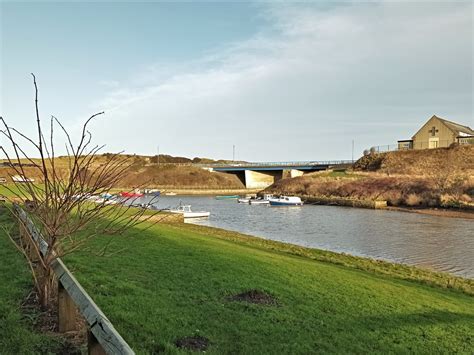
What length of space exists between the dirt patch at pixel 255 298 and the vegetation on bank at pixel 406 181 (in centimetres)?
4780

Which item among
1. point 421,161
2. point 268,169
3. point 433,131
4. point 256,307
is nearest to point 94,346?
point 256,307

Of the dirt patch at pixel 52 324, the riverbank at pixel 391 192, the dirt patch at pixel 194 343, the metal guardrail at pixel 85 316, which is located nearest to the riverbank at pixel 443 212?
the riverbank at pixel 391 192

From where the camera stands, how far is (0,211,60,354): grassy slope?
16.4 feet

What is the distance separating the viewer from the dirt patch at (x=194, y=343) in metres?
5.66

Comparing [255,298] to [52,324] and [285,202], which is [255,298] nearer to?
[52,324]

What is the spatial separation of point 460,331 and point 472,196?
166 ft

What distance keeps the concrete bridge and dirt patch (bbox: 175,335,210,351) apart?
10145cm

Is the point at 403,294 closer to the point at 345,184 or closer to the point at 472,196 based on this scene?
the point at 472,196

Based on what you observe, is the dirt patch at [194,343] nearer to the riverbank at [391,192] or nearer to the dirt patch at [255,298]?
the dirt patch at [255,298]

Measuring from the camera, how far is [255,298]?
8508 millimetres

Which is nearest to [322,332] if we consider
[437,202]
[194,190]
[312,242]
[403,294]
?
[403,294]

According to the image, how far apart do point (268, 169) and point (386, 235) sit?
88430 millimetres

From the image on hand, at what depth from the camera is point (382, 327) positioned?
785 centimetres

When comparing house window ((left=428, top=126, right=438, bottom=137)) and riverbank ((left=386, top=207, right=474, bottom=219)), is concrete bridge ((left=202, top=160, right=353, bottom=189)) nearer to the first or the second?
house window ((left=428, top=126, right=438, bottom=137))
